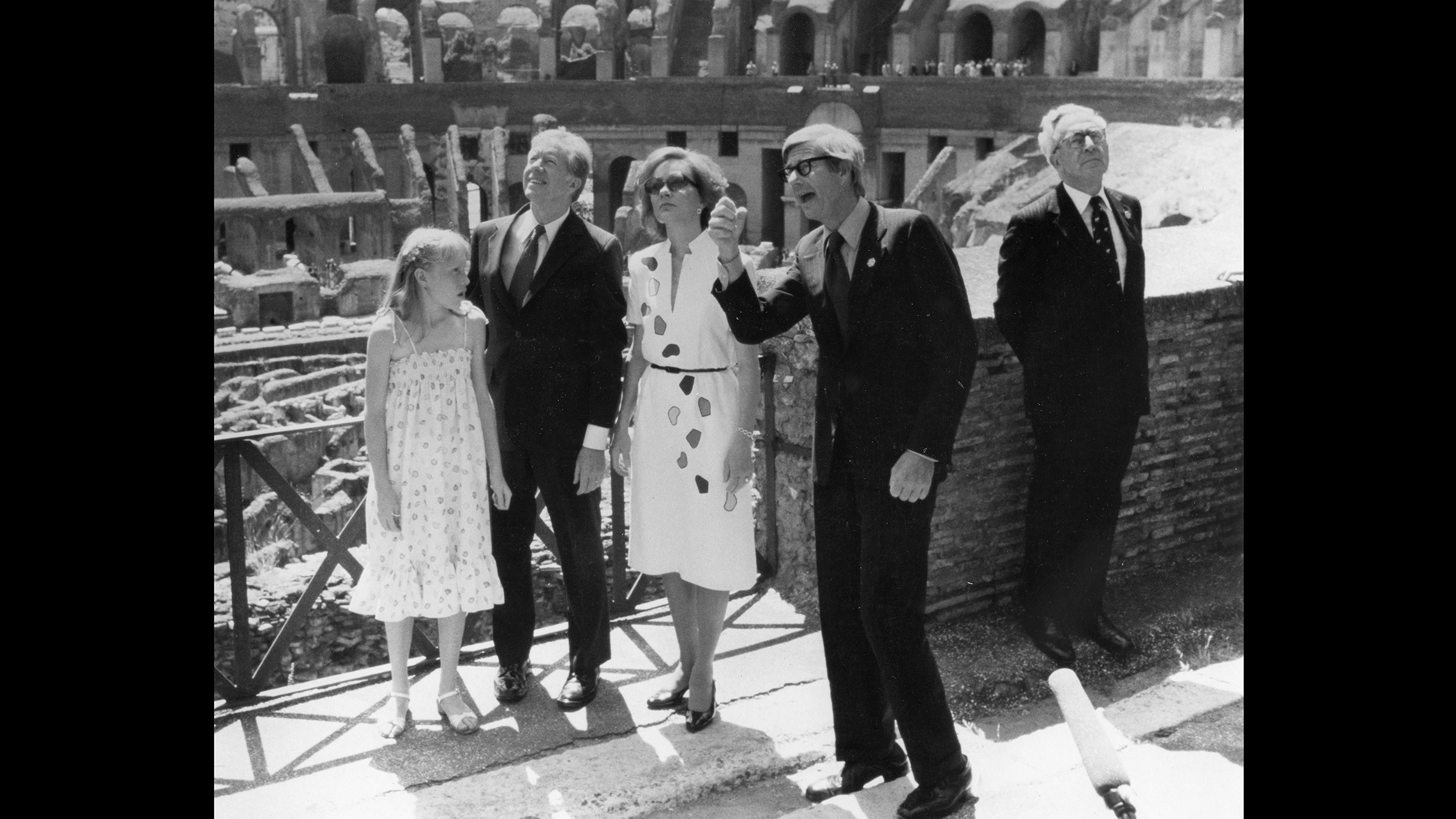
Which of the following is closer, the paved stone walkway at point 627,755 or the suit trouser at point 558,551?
the paved stone walkway at point 627,755

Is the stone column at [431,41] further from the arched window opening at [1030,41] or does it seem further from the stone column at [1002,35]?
the arched window opening at [1030,41]

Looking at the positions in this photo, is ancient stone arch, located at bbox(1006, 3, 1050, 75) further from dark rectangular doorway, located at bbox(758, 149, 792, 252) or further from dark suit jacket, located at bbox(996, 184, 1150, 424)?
dark suit jacket, located at bbox(996, 184, 1150, 424)

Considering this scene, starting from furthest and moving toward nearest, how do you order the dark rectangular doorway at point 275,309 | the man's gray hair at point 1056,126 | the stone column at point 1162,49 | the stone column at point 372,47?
the stone column at point 372,47 → the stone column at point 1162,49 → the dark rectangular doorway at point 275,309 → the man's gray hair at point 1056,126

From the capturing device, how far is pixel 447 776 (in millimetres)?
4398

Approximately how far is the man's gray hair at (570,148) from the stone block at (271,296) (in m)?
21.9

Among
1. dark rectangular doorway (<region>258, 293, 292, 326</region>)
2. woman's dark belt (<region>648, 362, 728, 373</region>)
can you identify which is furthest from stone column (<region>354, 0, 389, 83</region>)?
woman's dark belt (<region>648, 362, 728, 373</region>)

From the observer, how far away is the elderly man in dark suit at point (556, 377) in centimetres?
484

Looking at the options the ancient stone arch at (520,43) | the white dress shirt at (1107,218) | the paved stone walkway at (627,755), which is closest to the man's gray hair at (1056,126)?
the white dress shirt at (1107,218)

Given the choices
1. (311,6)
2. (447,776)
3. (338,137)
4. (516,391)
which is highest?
(311,6)

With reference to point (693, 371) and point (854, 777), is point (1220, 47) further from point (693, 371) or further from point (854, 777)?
point (854, 777)

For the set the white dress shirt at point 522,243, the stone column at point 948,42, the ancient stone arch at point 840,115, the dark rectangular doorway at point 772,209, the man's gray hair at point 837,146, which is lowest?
the white dress shirt at point 522,243

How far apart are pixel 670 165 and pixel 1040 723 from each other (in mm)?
2264
